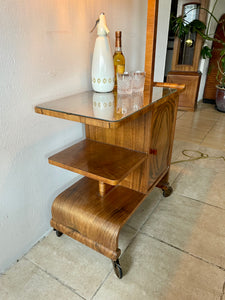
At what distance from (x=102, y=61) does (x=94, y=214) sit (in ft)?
2.37

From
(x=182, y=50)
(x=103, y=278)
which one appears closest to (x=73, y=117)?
(x=103, y=278)

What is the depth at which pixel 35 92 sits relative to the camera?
1.00m

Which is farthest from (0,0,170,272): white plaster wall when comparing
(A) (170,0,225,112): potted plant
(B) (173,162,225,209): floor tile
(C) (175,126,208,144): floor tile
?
(A) (170,0,225,112): potted plant

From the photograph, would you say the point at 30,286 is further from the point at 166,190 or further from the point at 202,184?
the point at 202,184

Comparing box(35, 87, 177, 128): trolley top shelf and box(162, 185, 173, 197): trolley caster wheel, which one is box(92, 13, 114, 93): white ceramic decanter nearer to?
box(35, 87, 177, 128): trolley top shelf

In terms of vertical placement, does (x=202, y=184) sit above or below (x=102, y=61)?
below

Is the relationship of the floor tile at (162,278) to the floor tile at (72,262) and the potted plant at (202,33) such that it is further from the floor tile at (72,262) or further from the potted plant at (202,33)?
the potted plant at (202,33)

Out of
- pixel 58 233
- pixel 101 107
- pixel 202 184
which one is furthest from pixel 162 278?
pixel 202 184

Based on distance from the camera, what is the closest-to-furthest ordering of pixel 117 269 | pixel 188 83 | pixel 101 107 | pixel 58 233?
pixel 101 107 → pixel 117 269 → pixel 58 233 → pixel 188 83

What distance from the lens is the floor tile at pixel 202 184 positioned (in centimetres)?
165

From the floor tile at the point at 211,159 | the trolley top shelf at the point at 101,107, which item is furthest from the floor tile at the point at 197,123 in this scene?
the trolley top shelf at the point at 101,107

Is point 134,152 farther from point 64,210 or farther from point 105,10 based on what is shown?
point 105,10

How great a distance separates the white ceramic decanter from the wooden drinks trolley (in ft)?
0.17

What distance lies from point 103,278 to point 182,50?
338 centimetres
